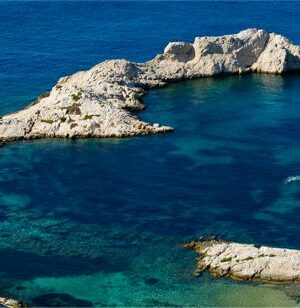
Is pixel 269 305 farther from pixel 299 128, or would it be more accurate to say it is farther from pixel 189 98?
pixel 189 98

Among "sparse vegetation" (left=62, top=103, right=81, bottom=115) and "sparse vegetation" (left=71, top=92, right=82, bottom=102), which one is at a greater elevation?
"sparse vegetation" (left=71, top=92, right=82, bottom=102)

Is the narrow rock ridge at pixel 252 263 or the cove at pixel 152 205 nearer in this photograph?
the cove at pixel 152 205

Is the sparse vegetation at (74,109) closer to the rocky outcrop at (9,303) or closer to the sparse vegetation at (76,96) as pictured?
the sparse vegetation at (76,96)

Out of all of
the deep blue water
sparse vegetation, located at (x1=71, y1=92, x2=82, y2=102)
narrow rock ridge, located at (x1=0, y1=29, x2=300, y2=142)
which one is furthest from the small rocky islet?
the deep blue water

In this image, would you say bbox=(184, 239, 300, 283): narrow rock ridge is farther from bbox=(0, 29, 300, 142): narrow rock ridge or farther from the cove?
bbox=(0, 29, 300, 142): narrow rock ridge

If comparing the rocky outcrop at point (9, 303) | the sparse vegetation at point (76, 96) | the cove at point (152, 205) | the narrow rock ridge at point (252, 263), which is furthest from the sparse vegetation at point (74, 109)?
the rocky outcrop at point (9, 303)

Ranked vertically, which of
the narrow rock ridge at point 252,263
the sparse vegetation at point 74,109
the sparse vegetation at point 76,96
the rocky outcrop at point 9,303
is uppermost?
the sparse vegetation at point 76,96

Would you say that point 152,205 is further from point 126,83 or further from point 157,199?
point 126,83
